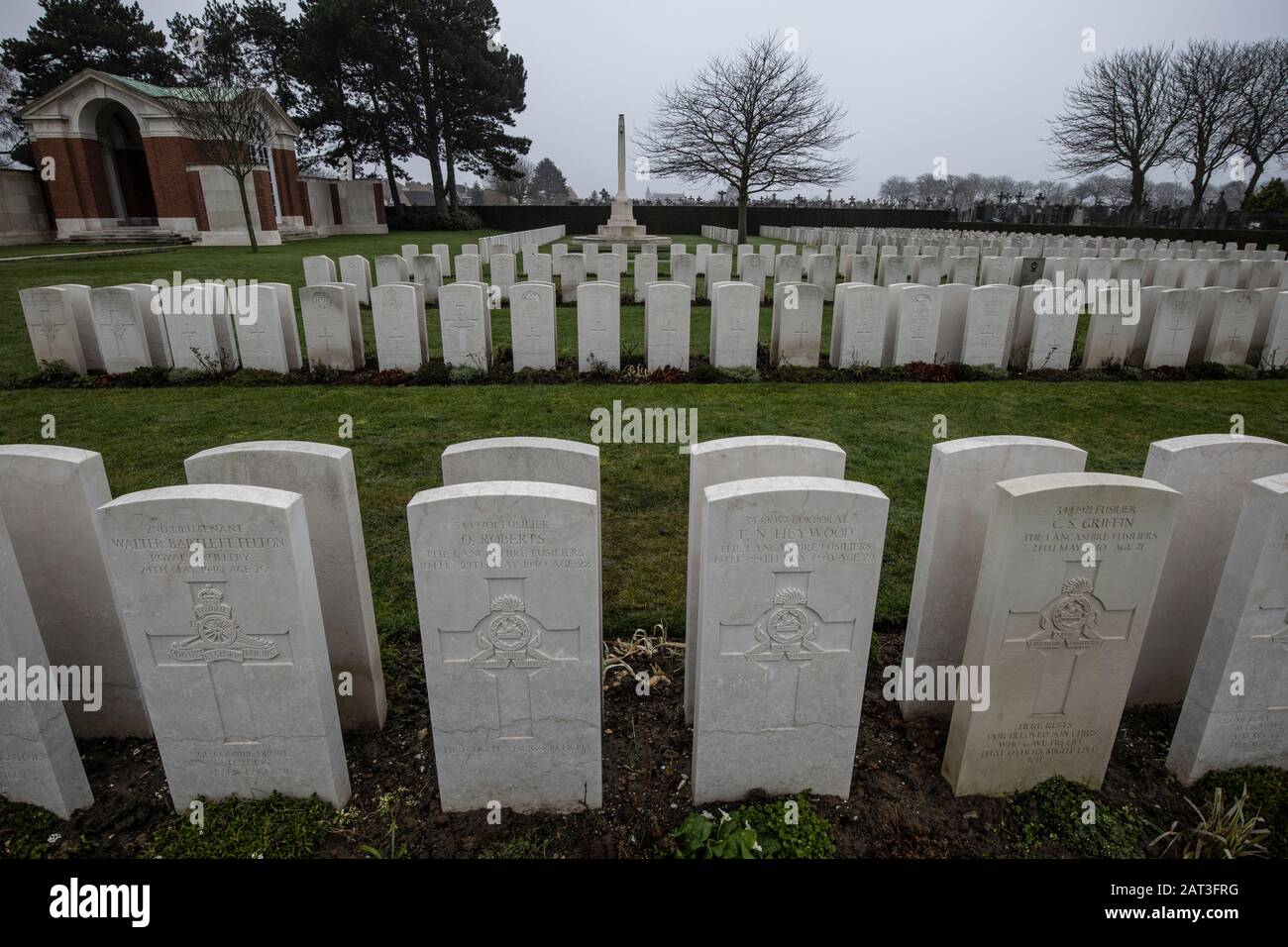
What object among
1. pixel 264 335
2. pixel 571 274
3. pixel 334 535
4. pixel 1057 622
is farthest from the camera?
pixel 571 274

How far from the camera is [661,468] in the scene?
6047 millimetres

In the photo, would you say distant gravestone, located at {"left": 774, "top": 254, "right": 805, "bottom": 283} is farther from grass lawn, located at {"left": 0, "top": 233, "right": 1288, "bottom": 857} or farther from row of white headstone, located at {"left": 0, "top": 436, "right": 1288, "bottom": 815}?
row of white headstone, located at {"left": 0, "top": 436, "right": 1288, "bottom": 815}

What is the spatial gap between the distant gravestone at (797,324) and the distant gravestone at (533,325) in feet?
9.89

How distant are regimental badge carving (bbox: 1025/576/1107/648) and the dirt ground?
2.34ft

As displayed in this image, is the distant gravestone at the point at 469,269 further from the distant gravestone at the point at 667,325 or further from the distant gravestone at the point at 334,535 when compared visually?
the distant gravestone at the point at 334,535

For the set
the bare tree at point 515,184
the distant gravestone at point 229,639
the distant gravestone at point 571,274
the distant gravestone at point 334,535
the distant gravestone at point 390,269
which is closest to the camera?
the distant gravestone at point 229,639

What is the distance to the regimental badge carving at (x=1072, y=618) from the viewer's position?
2646 millimetres

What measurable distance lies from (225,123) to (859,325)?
2364cm

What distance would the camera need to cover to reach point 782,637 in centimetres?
265

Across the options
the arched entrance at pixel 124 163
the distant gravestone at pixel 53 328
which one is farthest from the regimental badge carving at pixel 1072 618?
the arched entrance at pixel 124 163

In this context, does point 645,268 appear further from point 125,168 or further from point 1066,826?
point 125,168

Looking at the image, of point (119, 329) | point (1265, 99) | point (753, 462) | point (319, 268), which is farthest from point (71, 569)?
point (1265, 99)

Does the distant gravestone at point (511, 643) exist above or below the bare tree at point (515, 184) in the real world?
below

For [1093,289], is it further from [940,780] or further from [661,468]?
[940,780]
